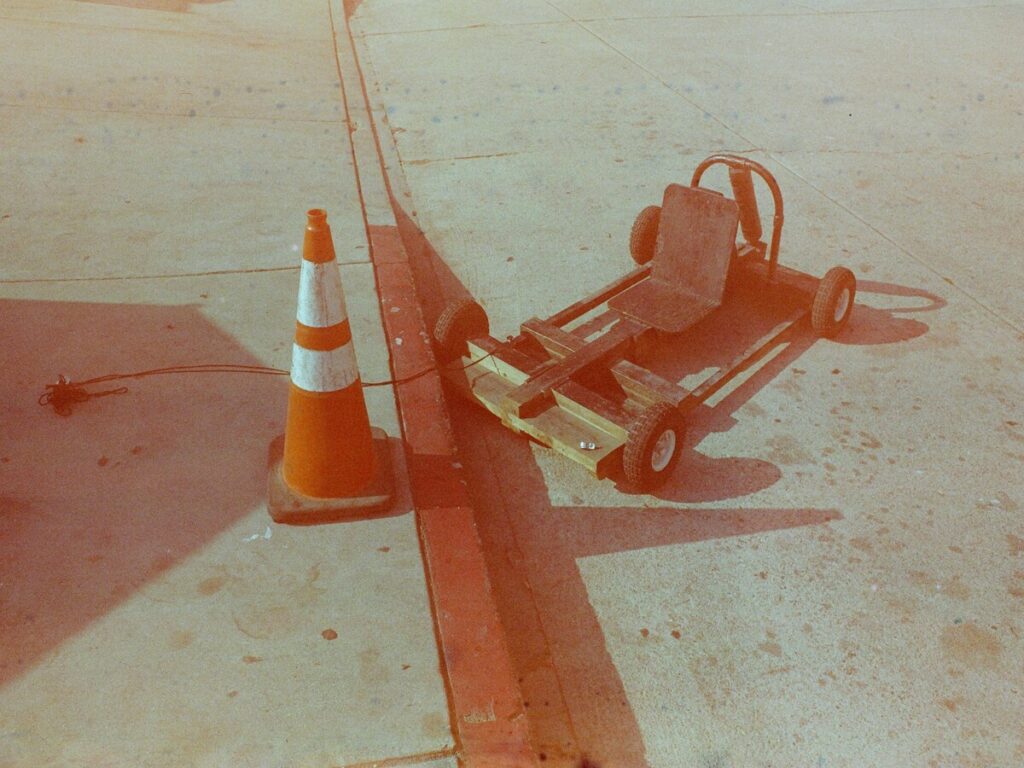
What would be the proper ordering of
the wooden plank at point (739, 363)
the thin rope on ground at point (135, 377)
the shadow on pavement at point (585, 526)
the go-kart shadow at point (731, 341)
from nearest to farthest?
the shadow on pavement at point (585, 526)
the thin rope on ground at point (135, 377)
the go-kart shadow at point (731, 341)
the wooden plank at point (739, 363)

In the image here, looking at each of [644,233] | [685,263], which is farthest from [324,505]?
[644,233]

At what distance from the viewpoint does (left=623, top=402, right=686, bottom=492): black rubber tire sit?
2844 millimetres

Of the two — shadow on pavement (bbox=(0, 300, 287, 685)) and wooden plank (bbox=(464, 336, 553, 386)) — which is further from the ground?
shadow on pavement (bbox=(0, 300, 287, 685))

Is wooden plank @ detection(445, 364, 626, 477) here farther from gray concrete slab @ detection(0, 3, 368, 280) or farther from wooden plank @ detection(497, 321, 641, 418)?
gray concrete slab @ detection(0, 3, 368, 280)

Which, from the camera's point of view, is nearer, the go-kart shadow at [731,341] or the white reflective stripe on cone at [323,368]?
the white reflective stripe on cone at [323,368]

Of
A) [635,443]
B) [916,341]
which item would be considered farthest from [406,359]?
[916,341]

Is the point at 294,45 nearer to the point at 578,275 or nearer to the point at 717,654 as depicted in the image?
the point at 578,275

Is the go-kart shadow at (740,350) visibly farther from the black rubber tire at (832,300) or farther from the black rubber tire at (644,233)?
the black rubber tire at (644,233)

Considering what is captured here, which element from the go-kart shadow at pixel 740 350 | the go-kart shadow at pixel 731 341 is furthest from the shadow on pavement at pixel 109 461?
the go-kart shadow at pixel 740 350

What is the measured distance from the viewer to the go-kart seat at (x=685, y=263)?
3.73 metres

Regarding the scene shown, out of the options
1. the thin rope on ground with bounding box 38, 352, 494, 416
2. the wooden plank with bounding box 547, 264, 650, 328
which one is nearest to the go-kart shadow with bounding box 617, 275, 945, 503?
the wooden plank with bounding box 547, 264, 650, 328

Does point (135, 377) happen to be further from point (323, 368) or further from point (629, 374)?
point (629, 374)

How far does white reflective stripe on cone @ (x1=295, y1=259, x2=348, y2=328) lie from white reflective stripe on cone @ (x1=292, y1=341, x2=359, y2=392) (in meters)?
0.09

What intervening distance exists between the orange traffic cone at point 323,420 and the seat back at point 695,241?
72.1 inches
